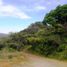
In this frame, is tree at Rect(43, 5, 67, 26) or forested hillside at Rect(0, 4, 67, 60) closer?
forested hillside at Rect(0, 4, 67, 60)

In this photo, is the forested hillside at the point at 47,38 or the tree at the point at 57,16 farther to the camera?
the tree at the point at 57,16

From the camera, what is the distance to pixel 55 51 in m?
26.1

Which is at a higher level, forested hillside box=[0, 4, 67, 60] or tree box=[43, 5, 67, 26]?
tree box=[43, 5, 67, 26]

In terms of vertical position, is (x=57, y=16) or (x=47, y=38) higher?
(x=57, y=16)

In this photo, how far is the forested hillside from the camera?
2650 cm

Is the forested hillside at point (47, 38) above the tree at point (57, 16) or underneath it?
underneath

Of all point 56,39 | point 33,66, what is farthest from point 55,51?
point 33,66

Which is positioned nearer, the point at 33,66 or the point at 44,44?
the point at 33,66

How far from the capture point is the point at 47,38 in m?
27.3

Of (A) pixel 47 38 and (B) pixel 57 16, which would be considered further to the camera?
(B) pixel 57 16

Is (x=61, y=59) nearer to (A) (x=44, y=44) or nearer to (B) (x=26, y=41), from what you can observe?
(A) (x=44, y=44)

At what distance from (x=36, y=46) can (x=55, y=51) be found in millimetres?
2444

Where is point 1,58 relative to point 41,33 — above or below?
below

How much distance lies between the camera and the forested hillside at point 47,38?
1043 inches
